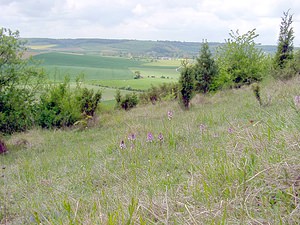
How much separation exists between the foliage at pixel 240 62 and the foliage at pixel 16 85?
13.1 metres

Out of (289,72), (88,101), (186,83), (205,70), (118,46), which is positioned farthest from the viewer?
(118,46)

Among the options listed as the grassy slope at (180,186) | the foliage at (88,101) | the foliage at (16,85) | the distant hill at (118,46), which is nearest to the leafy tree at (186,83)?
the foliage at (88,101)

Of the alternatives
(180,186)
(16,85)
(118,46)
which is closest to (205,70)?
(16,85)

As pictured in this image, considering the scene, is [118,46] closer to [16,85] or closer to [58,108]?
[58,108]

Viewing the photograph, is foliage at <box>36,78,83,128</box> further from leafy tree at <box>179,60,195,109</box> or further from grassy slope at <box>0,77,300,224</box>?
grassy slope at <box>0,77,300,224</box>

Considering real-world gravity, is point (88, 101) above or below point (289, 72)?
below

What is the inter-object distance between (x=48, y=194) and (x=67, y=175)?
117 centimetres

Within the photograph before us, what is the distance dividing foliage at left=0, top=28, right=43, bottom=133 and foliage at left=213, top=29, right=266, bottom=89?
13.1 meters

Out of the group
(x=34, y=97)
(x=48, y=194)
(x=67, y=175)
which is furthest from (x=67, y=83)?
(x=48, y=194)

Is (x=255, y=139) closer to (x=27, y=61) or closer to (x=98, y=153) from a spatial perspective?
(x=98, y=153)

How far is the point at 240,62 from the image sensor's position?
24.7 metres

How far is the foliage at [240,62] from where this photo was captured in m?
23.9

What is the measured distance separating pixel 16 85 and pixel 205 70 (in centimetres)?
1258

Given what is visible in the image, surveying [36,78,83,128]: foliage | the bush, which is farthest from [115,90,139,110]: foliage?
the bush
